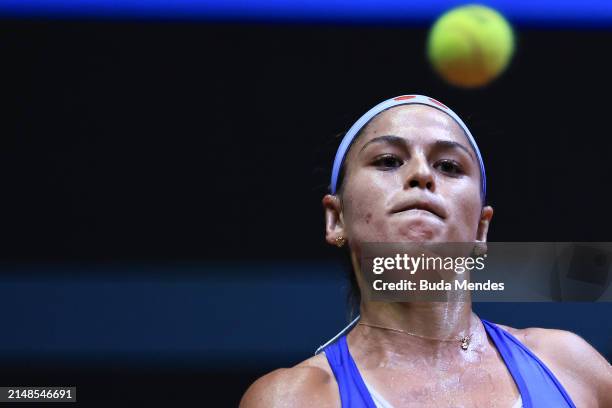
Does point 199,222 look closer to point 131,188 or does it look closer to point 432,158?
point 131,188

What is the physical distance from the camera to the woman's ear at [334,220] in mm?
2141

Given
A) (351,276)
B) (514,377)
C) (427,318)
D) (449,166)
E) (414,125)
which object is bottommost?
(514,377)

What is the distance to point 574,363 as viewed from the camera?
78.8 inches

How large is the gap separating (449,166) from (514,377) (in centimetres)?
51

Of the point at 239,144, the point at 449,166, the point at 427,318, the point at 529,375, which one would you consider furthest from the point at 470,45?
the point at 529,375

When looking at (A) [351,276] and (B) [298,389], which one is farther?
(A) [351,276]

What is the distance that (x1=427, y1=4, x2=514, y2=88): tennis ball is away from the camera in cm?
261

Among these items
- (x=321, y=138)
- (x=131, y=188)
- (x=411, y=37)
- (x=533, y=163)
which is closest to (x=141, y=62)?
(x=131, y=188)

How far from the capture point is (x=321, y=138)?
9.02 feet

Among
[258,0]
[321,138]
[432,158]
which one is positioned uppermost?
[258,0]

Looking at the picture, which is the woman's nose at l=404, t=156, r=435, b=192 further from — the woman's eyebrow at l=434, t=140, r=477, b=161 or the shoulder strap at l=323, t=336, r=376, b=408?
the shoulder strap at l=323, t=336, r=376, b=408

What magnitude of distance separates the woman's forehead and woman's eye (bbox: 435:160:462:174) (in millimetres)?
58

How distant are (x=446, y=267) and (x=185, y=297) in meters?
0.90

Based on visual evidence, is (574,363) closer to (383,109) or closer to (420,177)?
(420,177)
